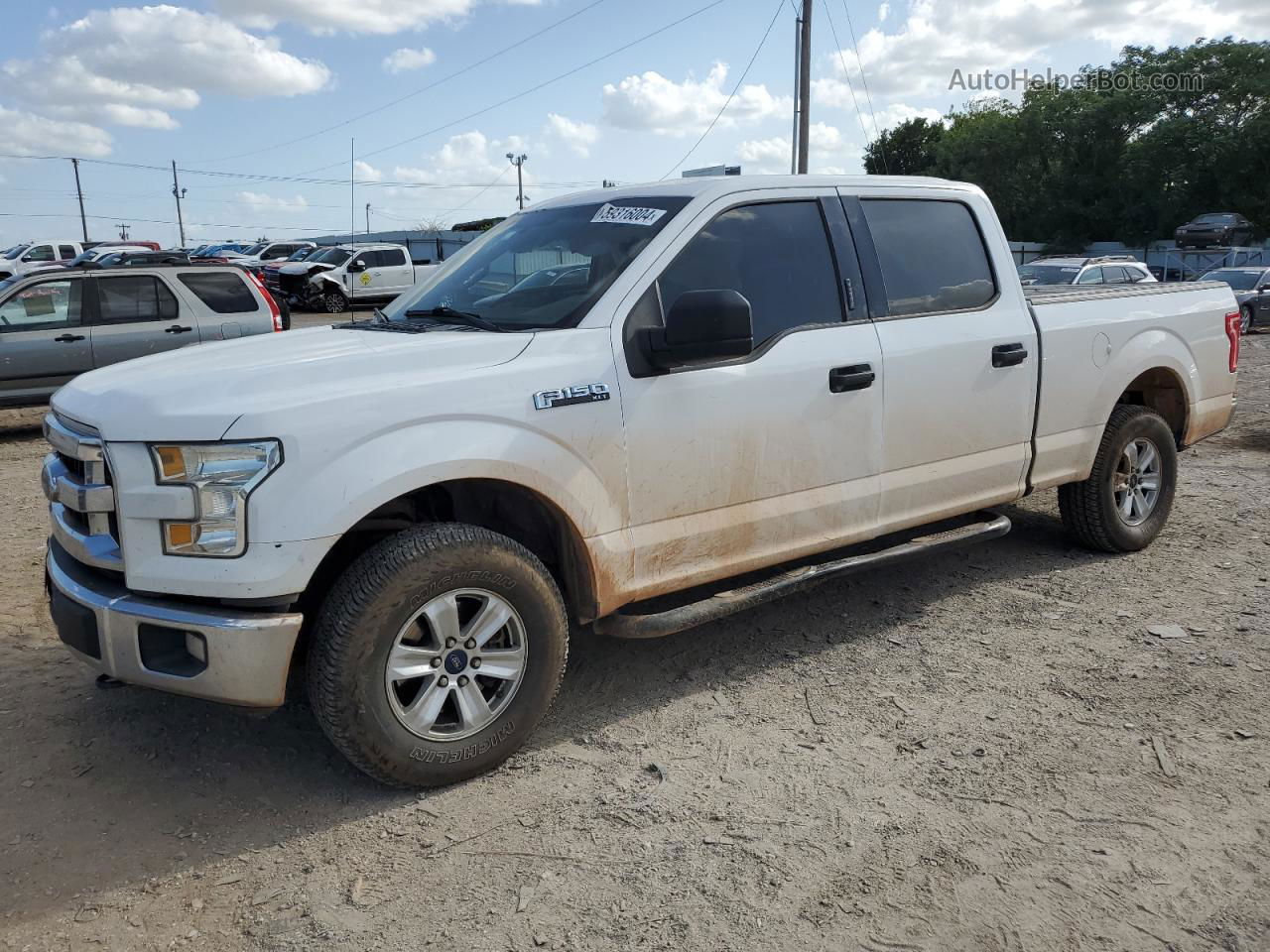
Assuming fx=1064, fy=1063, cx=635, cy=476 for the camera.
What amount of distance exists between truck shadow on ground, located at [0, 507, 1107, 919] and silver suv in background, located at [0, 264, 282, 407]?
750 centimetres

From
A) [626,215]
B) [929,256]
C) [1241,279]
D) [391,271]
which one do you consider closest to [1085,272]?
[1241,279]

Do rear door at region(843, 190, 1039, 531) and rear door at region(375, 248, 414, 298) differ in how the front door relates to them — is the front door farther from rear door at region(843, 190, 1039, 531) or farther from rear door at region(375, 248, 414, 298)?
rear door at region(375, 248, 414, 298)

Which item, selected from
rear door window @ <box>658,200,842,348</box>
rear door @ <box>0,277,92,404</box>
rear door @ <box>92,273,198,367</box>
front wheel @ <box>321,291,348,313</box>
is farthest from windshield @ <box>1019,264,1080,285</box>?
front wheel @ <box>321,291,348,313</box>

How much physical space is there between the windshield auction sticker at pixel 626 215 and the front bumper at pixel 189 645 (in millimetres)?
1946

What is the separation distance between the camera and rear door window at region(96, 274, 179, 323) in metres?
11.3

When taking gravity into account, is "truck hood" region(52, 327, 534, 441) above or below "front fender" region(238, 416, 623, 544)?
above

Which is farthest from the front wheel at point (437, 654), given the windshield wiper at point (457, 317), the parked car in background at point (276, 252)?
the parked car in background at point (276, 252)

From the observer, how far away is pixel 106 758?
12.1 feet

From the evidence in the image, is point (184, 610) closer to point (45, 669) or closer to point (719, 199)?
point (45, 669)

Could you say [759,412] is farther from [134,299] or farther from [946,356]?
[134,299]

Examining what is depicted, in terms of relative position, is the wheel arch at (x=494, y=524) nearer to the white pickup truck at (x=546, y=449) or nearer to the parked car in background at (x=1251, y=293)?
the white pickup truck at (x=546, y=449)

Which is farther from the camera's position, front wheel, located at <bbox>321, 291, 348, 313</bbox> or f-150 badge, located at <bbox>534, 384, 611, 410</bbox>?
front wheel, located at <bbox>321, 291, 348, 313</bbox>

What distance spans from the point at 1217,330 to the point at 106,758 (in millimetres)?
5952

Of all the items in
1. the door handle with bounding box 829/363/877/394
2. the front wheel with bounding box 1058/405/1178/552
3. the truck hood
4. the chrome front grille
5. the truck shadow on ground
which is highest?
the truck hood
